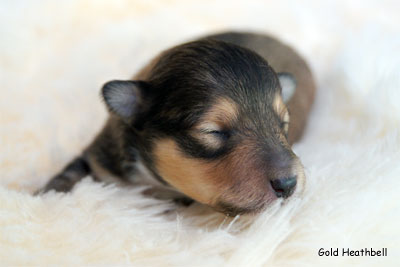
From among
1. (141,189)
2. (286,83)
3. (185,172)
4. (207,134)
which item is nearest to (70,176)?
(141,189)

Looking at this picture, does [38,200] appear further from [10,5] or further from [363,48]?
[363,48]

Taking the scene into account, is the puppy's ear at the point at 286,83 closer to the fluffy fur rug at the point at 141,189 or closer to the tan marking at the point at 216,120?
the fluffy fur rug at the point at 141,189

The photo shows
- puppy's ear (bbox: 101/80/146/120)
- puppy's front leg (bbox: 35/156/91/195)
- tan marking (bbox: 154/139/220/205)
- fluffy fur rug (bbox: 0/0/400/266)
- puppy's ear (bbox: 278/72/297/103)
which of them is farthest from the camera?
puppy's front leg (bbox: 35/156/91/195)

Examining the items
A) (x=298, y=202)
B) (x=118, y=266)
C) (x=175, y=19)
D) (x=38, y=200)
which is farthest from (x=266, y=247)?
(x=175, y=19)

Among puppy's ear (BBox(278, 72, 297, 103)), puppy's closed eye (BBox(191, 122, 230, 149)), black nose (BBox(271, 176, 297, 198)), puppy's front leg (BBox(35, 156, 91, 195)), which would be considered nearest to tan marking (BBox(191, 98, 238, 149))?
puppy's closed eye (BBox(191, 122, 230, 149))

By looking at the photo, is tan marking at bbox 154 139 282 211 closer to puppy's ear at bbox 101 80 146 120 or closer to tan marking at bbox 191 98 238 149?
tan marking at bbox 191 98 238 149

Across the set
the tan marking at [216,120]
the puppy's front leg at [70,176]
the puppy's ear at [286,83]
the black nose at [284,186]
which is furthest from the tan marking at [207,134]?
the puppy's front leg at [70,176]

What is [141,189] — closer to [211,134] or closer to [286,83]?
[211,134]

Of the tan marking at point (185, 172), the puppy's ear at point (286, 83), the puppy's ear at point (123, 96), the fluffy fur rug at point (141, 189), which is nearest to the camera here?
the fluffy fur rug at point (141, 189)
